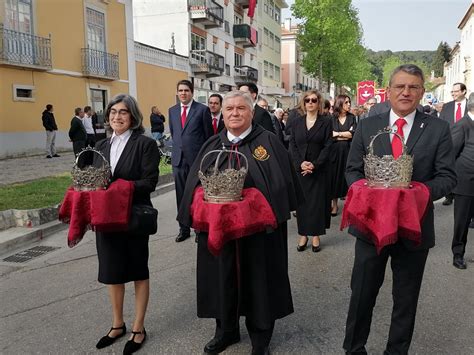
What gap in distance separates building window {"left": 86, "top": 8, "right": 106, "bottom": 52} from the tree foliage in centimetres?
2002

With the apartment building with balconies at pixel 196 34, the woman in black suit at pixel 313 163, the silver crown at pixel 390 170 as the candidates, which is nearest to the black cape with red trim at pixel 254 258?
the silver crown at pixel 390 170

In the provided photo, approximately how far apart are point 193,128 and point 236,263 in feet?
11.8

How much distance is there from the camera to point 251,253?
9.93 feet

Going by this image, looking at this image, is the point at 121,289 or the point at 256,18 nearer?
the point at 121,289

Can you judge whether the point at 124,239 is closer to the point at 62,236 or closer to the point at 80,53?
the point at 62,236

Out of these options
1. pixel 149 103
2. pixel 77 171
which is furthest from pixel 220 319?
pixel 149 103

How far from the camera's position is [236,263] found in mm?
3014

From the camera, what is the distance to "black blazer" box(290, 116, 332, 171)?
18.4 ft

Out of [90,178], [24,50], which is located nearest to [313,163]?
[90,178]

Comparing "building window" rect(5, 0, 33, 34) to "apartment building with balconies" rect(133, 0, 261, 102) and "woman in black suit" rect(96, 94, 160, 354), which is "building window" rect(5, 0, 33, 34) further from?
"woman in black suit" rect(96, 94, 160, 354)

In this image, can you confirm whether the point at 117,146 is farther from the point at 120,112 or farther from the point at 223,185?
the point at 223,185

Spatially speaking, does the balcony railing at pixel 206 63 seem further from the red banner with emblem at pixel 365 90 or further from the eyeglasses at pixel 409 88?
the eyeglasses at pixel 409 88

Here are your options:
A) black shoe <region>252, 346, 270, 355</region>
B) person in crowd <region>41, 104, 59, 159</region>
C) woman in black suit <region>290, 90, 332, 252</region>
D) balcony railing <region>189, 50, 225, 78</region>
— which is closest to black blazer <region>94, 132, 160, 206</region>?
black shoe <region>252, 346, 270, 355</region>

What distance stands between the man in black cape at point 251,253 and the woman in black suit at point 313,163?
2495mm
